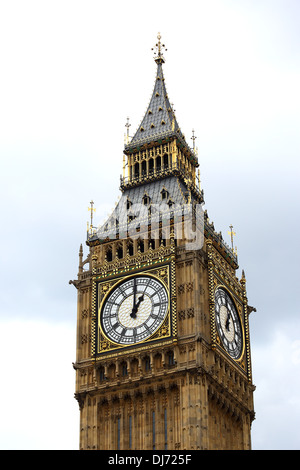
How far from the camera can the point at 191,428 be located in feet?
250

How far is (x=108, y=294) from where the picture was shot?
3241 inches

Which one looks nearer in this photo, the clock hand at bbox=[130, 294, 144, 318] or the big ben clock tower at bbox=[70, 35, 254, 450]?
the big ben clock tower at bbox=[70, 35, 254, 450]

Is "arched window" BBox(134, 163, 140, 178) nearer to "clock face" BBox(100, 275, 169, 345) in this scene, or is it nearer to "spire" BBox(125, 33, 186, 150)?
"spire" BBox(125, 33, 186, 150)

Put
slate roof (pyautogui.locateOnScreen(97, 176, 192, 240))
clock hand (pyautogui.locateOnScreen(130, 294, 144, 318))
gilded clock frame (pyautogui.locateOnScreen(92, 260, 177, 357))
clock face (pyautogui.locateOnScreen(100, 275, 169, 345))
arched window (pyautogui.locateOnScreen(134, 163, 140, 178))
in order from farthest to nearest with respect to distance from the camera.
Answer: arched window (pyautogui.locateOnScreen(134, 163, 140, 178)), slate roof (pyautogui.locateOnScreen(97, 176, 192, 240)), clock hand (pyautogui.locateOnScreen(130, 294, 144, 318)), clock face (pyautogui.locateOnScreen(100, 275, 169, 345)), gilded clock frame (pyautogui.locateOnScreen(92, 260, 177, 357))

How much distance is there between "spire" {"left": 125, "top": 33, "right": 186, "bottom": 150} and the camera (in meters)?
92.2

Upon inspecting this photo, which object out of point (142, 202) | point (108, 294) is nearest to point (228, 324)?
point (108, 294)

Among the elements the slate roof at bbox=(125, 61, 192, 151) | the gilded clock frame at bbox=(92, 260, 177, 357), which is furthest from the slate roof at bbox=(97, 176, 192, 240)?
the slate roof at bbox=(125, 61, 192, 151)

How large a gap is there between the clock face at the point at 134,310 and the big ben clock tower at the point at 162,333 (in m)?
0.06

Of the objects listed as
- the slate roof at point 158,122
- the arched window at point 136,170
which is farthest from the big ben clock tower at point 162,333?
the slate roof at point 158,122

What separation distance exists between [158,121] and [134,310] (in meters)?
17.7

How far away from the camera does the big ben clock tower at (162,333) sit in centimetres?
7806

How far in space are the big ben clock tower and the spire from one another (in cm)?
531

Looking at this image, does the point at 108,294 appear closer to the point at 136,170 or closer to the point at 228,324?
the point at 228,324
